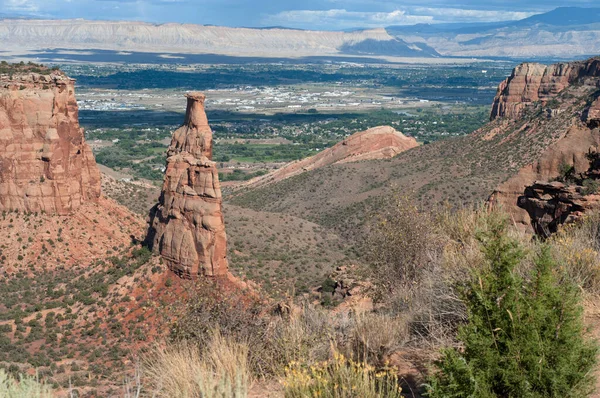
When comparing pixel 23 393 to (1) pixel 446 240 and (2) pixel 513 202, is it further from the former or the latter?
(2) pixel 513 202

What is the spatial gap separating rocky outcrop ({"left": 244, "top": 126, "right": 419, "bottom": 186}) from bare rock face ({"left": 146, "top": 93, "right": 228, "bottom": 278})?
46.9 meters

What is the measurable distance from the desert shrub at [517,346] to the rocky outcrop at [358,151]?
67476 millimetres

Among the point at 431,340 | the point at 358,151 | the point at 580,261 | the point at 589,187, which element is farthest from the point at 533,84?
the point at 431,340

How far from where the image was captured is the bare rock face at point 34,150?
34.5 metres

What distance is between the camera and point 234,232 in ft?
138

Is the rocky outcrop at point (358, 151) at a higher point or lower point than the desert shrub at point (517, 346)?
lower

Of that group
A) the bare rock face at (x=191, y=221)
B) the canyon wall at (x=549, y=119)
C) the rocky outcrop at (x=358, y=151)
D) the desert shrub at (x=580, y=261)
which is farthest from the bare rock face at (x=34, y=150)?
the rocky outcrop at (x=358, y=151)

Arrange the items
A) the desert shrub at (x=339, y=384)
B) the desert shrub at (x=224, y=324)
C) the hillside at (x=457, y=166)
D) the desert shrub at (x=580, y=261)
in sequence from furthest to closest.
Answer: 1. the hillside at (x=457, y=166)
2. the desert shrub at (x=580, y=261)
3. the desert shrub at (x=224, y=324)
4. the desert shrub at (x=339, y=384)

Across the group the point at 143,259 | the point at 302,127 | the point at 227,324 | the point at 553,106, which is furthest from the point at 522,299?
the point at 302,127

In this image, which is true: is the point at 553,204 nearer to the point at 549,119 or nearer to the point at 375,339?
the point at 375,339

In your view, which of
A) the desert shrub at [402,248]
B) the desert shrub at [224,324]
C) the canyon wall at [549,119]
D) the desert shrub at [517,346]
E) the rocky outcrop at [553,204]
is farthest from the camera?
the canyon wall at [549,119]

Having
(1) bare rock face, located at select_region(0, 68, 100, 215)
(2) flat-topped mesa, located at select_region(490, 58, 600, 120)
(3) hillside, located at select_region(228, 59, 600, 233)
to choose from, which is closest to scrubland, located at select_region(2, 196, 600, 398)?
(1) bare rock face, located at select_region(0, 68, 100, 215)

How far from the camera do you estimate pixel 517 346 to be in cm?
791

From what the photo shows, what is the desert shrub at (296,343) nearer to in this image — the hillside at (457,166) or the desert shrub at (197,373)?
the desert shrub at (197,373)
